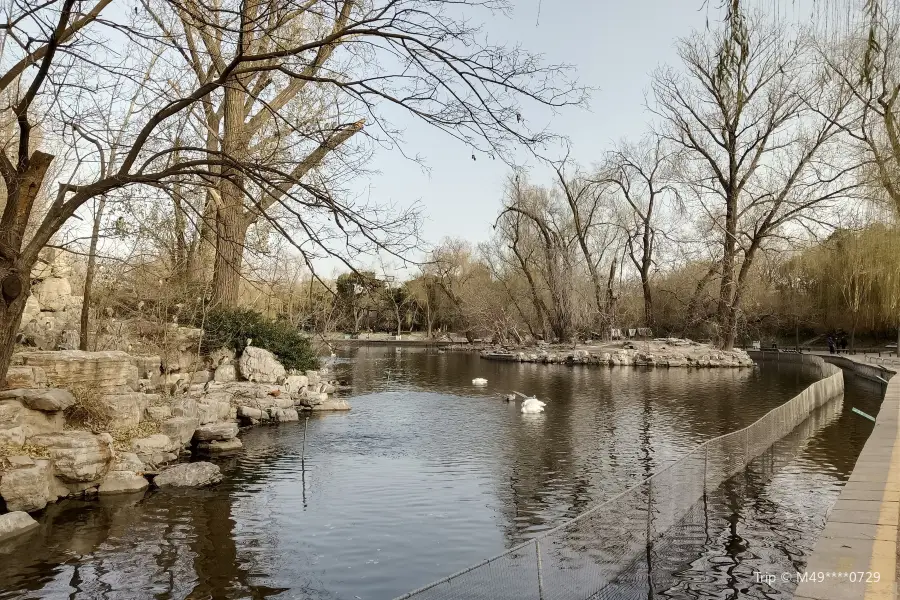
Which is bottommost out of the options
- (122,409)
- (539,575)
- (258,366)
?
(539,575)

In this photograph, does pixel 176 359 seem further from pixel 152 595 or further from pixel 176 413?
pixel 152 595

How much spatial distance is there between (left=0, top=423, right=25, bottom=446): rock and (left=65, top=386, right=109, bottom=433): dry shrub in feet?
4.83

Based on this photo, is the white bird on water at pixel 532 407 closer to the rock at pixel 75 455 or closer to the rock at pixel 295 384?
the rock at pixel 295 384

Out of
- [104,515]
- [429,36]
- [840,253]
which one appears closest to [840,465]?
[429,36]

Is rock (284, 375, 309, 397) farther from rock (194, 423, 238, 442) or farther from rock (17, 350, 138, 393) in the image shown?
rock (17, 350, 138, 393)

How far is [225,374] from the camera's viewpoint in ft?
62.5

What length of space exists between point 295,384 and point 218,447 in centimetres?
704

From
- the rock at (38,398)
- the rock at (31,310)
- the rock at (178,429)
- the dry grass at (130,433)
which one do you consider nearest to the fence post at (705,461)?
the dry grass at (130,433)

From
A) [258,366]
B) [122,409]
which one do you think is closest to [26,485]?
[122,409]

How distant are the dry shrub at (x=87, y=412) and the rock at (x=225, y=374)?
7.25 m

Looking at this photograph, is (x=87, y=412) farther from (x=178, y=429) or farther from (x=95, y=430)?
(x=178, y=429)

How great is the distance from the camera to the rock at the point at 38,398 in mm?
9898

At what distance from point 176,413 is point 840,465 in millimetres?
12676

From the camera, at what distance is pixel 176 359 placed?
17922mm
